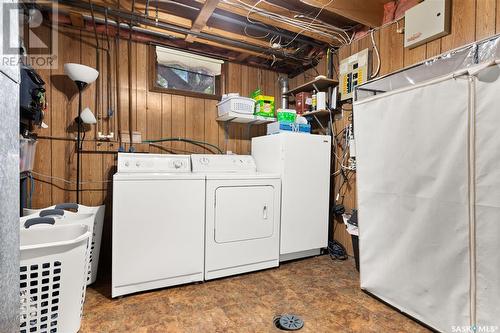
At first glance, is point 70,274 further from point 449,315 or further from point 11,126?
point 449,315

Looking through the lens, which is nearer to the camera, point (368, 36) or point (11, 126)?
point (11, 126)

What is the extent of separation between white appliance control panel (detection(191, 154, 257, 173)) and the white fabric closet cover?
121 cm

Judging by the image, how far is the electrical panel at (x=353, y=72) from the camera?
98.9 inches

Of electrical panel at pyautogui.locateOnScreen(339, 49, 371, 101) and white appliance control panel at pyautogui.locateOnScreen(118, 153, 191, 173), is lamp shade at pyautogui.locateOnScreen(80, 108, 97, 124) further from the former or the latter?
electrical panel at pyautogui.locateOnScreen(339, 49, 371, 101)

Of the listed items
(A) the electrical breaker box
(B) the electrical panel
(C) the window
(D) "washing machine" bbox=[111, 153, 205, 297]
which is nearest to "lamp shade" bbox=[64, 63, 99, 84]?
Result: (C) the window

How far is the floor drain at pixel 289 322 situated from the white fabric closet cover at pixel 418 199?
0.68 metres

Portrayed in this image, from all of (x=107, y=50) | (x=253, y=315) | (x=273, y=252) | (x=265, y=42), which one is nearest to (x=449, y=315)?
(x=253, y=315)

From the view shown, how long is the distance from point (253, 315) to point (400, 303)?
0.98 meters

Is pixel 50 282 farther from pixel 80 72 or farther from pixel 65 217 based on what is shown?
pixel 80 72

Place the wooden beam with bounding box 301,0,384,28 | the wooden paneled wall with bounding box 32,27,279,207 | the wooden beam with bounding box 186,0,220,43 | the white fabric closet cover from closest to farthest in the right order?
1. the white fabric closet cover
2. the wooden beam with bounding box 186,0,220,43
3. the wooden beam with bounding box 301,0,384,28
4. the wooden paneled wall with bounding box 32,27,279,207

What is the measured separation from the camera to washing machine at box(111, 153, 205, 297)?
6.15ft

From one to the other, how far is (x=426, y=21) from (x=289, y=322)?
2384mm

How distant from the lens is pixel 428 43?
204 centimetres

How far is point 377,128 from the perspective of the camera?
185 cm
